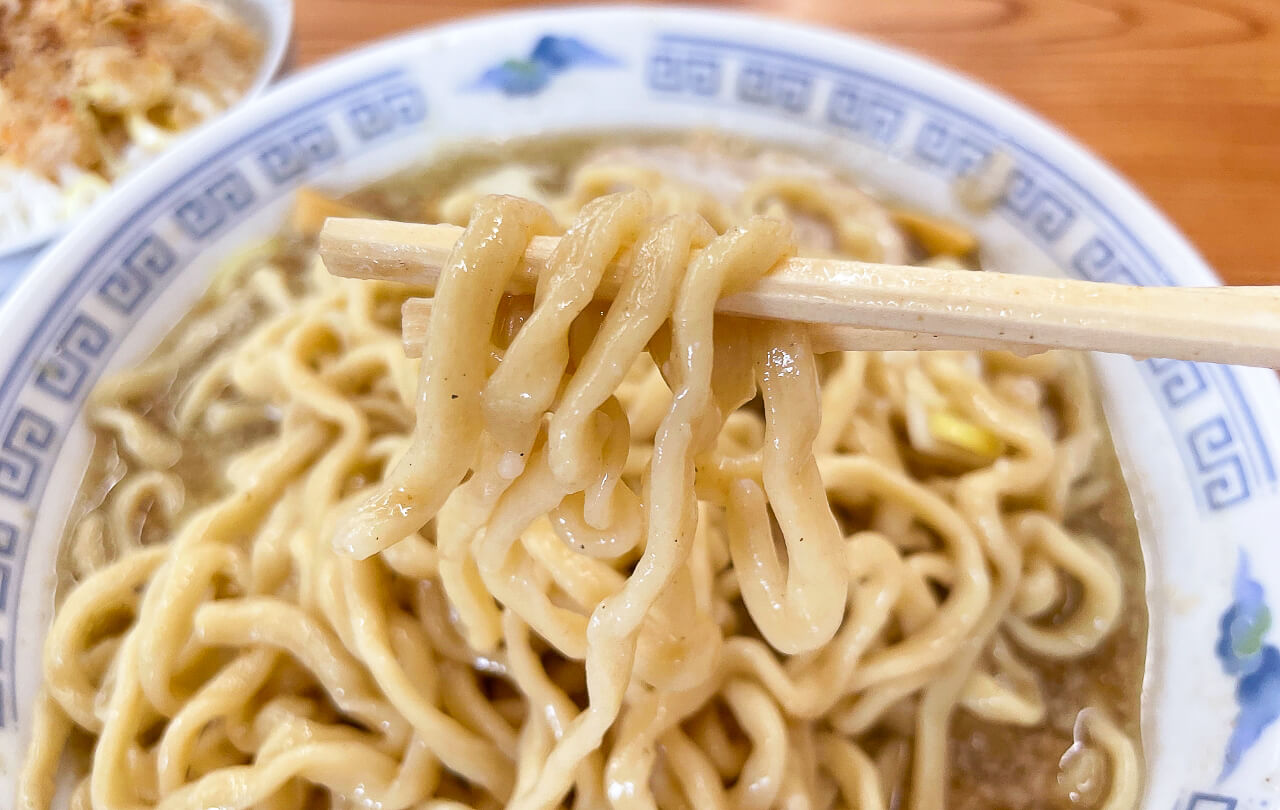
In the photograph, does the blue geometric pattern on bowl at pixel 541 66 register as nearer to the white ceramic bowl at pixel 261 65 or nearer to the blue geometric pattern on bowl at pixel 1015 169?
the blue geometric pattern on bowl at pixel 1015 169

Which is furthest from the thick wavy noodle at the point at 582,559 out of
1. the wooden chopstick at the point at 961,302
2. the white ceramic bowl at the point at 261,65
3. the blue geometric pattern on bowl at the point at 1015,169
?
the white ceramic bowl at the point at 261,65

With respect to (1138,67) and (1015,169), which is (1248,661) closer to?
(1015,169)

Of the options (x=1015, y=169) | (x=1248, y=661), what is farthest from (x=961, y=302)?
(x=1015, y=169)

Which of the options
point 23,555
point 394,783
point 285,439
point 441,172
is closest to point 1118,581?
point 394,783

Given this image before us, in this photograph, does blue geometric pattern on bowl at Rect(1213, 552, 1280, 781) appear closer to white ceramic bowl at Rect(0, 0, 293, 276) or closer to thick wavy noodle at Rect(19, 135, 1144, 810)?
thick wavy noodle at Rect(19, 135, 1144, 810)

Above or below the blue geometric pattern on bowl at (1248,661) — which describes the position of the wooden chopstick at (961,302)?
above

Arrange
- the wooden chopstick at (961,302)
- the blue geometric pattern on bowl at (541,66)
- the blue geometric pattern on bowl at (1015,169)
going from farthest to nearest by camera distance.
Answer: the blue geometric pattern on bowl at (541,66) → the blue geometric pattern on bowl at (1015,169) → the wooden chopstick at (961,302)
